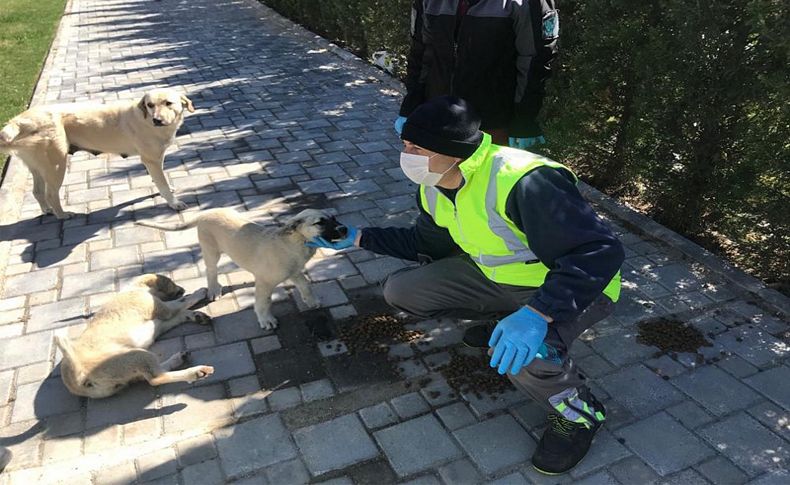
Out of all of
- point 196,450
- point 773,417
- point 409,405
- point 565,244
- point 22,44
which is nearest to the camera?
point 565,244

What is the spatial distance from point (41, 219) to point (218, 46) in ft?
31.6

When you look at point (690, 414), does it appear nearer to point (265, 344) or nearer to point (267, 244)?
point (265, 344)

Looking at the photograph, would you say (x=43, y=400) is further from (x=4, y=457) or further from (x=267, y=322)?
(x=267, y=322)

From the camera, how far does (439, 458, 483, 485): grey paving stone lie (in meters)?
3.13

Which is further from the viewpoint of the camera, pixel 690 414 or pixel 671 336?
pixel 671 336

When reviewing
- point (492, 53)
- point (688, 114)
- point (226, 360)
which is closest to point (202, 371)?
point (226, 360)

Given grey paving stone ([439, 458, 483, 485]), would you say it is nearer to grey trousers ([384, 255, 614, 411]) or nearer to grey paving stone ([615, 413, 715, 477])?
grey paving stone ([615, 413, 715, 477])

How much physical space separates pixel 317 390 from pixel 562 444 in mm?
1598

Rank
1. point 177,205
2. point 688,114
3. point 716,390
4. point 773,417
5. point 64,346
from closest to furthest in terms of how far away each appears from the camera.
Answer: point 64,346 → point 773,417 → point 716,390 → point 688,114 → point 177,205

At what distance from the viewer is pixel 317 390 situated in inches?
148

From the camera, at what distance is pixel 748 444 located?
335 cm

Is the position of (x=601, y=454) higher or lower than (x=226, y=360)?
higher

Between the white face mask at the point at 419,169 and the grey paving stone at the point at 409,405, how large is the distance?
1.43 metres

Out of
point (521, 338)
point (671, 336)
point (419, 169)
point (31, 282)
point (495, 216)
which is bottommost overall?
point (31, 282)
